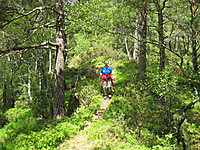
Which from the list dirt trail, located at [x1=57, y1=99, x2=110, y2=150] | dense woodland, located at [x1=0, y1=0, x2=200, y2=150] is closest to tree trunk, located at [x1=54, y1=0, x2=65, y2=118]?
dense woodland, located at [x1=0, y1=0, x2=200, y2=150]

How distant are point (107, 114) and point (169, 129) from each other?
2414 mm

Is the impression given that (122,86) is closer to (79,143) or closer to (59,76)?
(59,76)

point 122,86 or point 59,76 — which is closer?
point 59,76

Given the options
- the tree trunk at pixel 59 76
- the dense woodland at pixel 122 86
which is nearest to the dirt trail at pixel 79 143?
the dense woodland at pixel 122 86

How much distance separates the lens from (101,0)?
858 cm

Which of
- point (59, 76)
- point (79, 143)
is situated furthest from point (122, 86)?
point (79, 143)

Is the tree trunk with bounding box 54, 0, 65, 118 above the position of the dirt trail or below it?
above

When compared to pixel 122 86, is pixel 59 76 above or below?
above

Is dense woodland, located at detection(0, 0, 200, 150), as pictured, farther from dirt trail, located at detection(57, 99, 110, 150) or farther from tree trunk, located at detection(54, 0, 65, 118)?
dirt trail, located at detection(57, 99, 110, 150)

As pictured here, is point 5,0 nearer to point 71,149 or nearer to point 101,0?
point 101,0

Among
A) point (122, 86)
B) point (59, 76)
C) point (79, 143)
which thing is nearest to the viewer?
point (79, 143)

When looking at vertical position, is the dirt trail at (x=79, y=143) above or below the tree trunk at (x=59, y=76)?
below

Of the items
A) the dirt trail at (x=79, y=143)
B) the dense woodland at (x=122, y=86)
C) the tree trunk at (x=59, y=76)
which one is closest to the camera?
the dirt trail at (x=79, y=143)

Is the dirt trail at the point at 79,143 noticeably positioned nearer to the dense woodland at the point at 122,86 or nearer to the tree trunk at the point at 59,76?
the dense woodland at the point at 122,86
